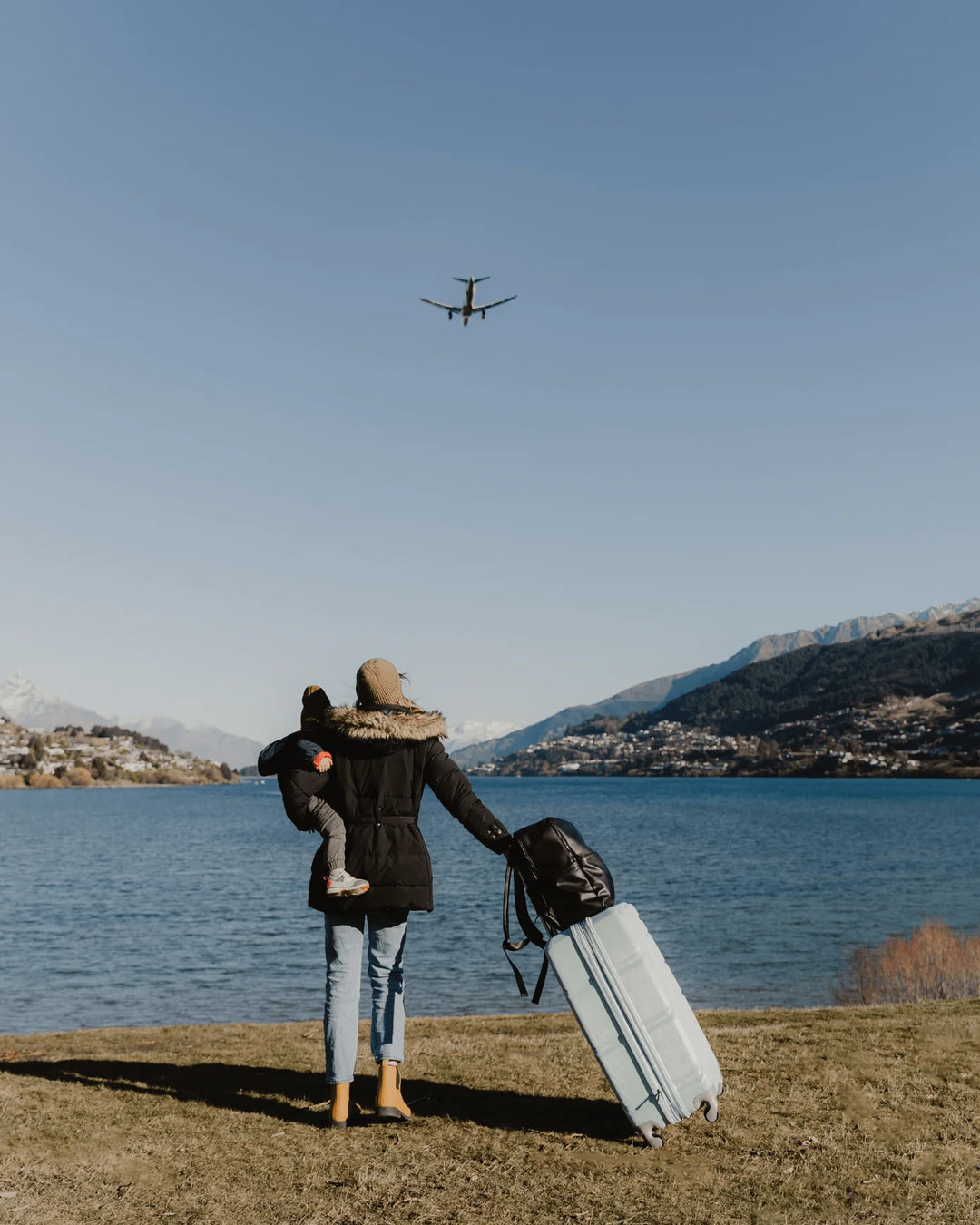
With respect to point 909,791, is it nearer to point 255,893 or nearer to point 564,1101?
point 255,893

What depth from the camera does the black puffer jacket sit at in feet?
21.7

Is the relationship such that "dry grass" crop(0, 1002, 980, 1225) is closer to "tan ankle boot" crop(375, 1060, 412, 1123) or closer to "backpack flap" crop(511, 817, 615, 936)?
"tan ankle boot" crop(375, 1060, 412, 1123)

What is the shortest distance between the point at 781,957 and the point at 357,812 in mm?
22645

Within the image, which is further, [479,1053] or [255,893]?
[255,893]

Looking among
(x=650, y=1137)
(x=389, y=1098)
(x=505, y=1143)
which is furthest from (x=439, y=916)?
(x=650, y=1137)

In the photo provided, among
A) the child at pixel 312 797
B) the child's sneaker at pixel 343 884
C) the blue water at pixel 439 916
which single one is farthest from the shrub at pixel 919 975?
the child at pixel 312 797

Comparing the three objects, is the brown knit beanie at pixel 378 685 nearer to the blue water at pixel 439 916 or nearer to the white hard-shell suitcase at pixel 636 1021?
the white hard-shell suitcase at pixel 636 1021

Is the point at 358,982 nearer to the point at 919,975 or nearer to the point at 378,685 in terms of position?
the point at 378,685

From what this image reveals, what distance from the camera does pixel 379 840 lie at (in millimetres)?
6668

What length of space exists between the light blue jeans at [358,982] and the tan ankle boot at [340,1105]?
11 centimetres

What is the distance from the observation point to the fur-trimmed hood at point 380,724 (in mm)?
6551

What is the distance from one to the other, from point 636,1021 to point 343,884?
210 centimetres

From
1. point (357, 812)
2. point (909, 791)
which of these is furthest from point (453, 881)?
point (909, 791)

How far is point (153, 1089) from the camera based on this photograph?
7.96 meters
